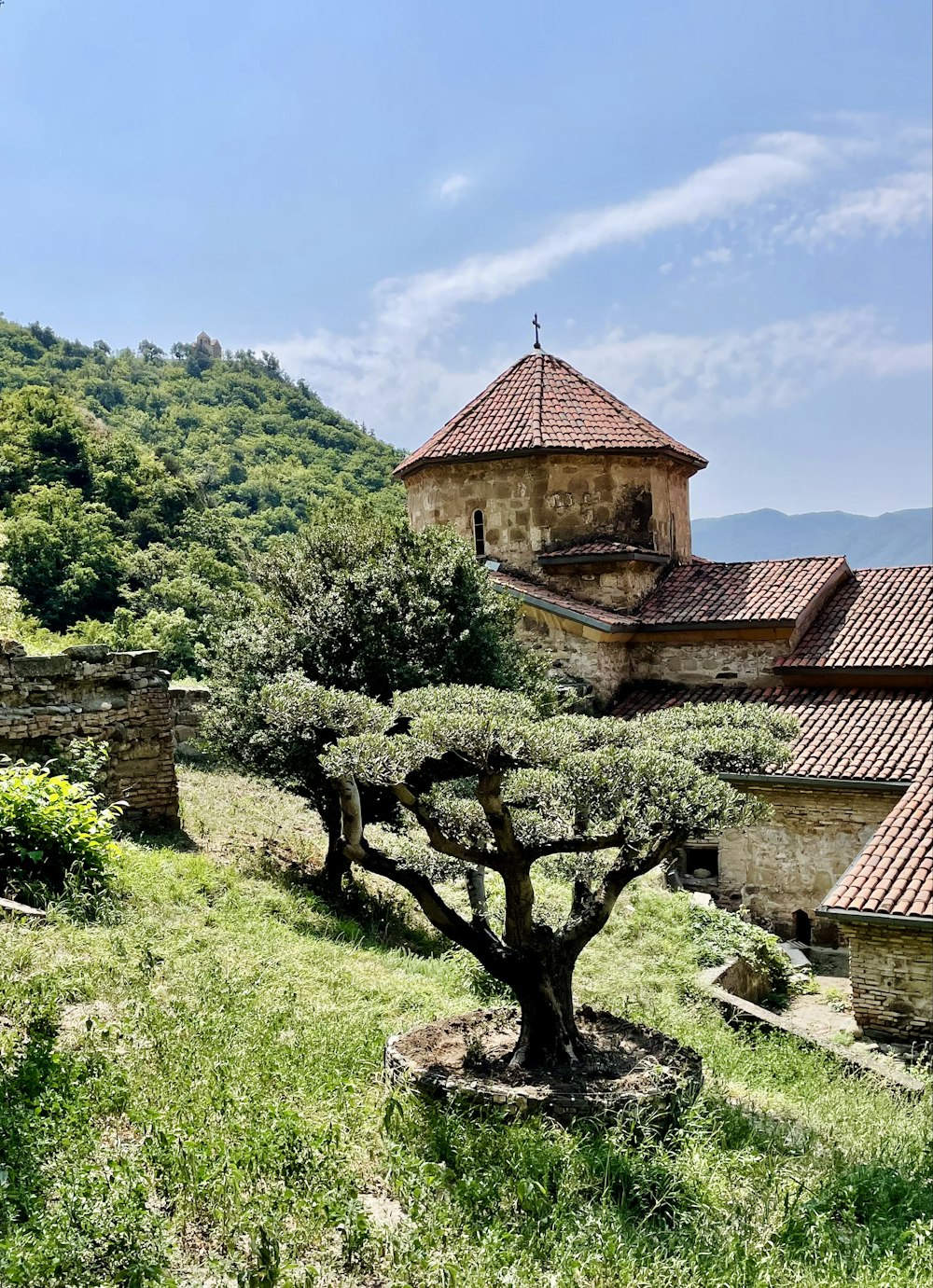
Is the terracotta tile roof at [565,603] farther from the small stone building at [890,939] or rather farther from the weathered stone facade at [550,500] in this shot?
the small stone building at [890,939]

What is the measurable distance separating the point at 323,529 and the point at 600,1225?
26.1ft

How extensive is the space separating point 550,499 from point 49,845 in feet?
36.9

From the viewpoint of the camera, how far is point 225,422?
51.7 meters

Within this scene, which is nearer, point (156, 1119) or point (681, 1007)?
point (156, 1119)

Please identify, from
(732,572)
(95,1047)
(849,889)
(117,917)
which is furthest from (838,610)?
(95,1047)

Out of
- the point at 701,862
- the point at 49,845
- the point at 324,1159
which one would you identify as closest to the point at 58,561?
the point at 701,862

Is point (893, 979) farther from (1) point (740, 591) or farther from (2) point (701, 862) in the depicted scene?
(1) point (740, 591)

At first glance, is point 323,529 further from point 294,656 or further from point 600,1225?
point 600,1225

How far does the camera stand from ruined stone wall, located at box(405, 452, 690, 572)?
657 inches

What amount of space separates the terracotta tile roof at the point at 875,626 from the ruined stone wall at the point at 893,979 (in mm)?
5223

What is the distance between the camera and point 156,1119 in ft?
13.6

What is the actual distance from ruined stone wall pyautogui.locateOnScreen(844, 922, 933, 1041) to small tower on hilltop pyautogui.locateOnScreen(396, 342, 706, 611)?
748cm

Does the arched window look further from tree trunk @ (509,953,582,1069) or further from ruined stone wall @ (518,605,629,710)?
tree trunk @ (509,953,582,1069)

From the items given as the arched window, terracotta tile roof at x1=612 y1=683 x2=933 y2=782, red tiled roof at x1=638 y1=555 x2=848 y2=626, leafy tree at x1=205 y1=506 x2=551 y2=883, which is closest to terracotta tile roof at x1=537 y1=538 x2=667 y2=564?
red tiled roof at x1=638 y1=555 x2=848 y2=626
